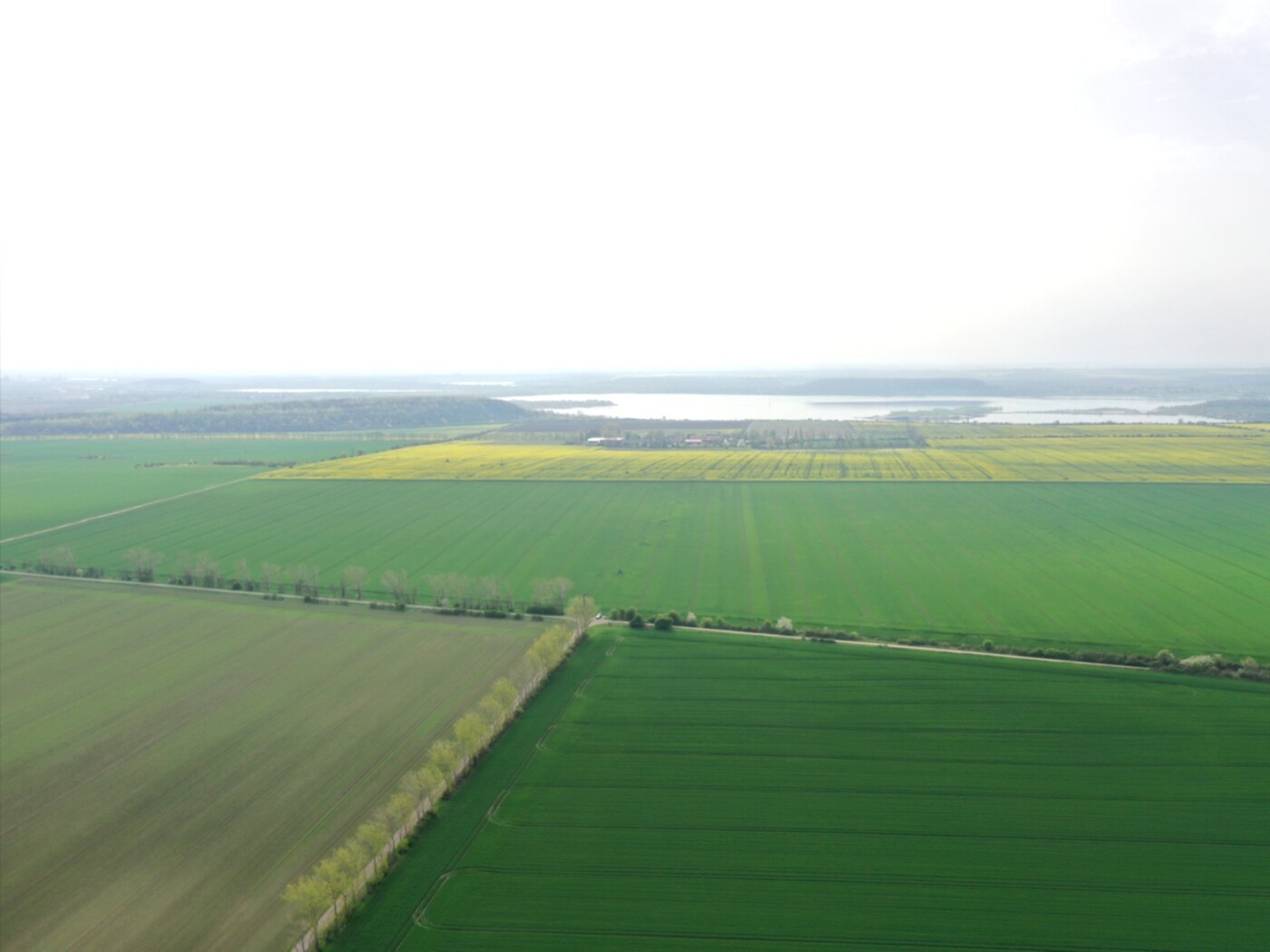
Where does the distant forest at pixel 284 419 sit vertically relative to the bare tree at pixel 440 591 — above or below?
above

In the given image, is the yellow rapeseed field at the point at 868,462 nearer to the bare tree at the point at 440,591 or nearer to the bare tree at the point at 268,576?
the bare tree at the point at 268,576

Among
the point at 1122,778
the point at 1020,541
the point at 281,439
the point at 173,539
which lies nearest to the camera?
the point at 1122,778

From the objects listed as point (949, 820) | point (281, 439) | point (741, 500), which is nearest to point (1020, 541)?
point (741, 500)

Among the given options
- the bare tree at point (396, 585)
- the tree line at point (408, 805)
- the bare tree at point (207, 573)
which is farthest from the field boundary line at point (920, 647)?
the bare tree at point (207, 573)

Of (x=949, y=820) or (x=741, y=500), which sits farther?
(x=741, y=500)

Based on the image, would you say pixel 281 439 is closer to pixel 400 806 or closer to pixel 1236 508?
pixel 400 806
